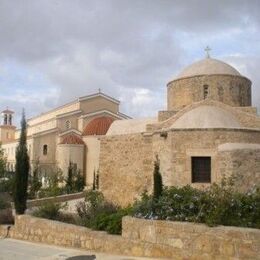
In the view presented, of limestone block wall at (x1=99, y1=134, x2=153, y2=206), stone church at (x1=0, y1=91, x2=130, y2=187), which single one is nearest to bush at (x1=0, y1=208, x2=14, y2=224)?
limestone block wall at (x1=99, y1=134, x2=153, y2=206)

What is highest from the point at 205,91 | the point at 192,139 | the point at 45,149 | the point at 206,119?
the point at 205,91

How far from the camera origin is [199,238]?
7000mm

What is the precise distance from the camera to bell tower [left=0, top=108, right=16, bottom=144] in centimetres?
5359

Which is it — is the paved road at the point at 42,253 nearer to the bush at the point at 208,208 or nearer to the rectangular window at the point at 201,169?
the bush at the point at 208,208

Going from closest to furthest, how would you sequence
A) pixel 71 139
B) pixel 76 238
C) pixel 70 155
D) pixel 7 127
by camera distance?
pixel 76 238, pixel 70 155, pixel 71 139, pixel 7 127

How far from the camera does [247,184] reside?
13359 mm

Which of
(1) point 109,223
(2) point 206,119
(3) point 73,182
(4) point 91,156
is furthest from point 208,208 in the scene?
(4) point 91,156

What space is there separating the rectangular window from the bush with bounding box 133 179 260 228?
5.77 meters

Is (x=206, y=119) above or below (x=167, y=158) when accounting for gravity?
above

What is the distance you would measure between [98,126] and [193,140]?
56.8 feet

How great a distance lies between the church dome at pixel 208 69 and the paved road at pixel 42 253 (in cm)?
1157

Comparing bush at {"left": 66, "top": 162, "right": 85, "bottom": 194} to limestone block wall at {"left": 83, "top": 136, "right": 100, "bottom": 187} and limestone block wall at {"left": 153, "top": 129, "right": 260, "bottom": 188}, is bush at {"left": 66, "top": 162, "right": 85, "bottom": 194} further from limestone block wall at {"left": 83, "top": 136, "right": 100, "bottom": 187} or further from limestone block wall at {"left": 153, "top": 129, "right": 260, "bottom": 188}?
limestone block wall at {"left": 153, "top": 129, "right": 260, "bottom": 188}

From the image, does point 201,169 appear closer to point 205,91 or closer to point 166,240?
point 205,91

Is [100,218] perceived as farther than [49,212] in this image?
No
